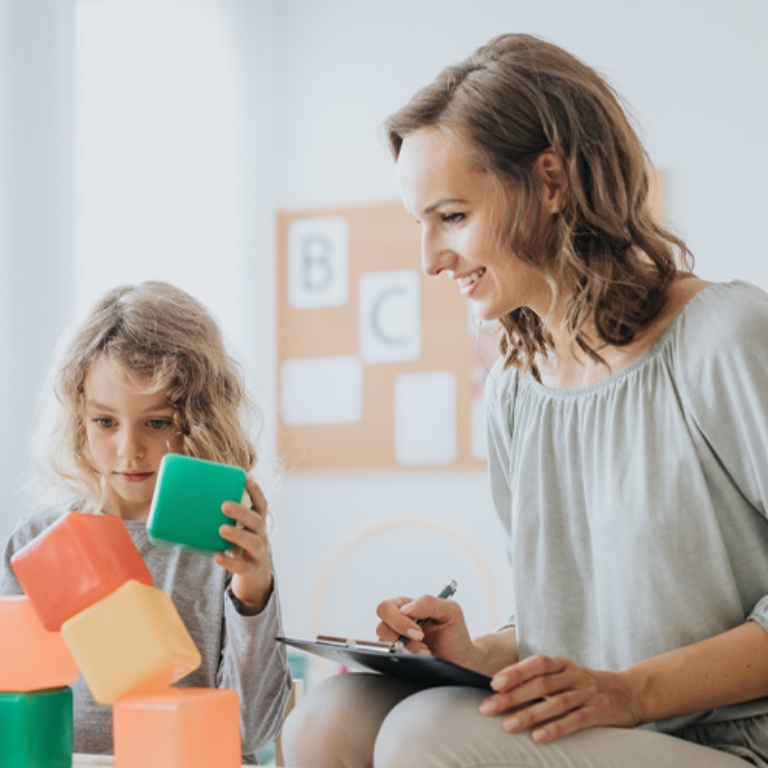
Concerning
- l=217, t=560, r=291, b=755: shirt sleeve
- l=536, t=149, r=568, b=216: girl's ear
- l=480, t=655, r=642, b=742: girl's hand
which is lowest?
l=217, t=560, r=291, b=755: shirt sleeve

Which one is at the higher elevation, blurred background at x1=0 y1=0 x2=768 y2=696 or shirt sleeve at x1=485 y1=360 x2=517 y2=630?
blurred background at x1=0 y1=0 x2=768 y2=696

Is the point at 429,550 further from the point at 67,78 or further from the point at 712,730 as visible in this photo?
the point at 712,730

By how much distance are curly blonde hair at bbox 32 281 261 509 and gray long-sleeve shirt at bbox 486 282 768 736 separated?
0.42 m

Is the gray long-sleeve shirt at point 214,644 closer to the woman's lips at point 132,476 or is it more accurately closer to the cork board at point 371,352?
the woman's lips at point 132,476

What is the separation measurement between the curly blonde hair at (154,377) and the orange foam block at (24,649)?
16.3 inches

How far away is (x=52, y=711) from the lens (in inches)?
37.5

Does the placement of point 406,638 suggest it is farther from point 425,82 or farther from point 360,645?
point 425,82

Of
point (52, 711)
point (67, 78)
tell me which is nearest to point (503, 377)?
point (52, 711)

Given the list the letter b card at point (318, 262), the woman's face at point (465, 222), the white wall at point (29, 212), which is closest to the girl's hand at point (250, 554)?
the woman's face at point (465, 222)

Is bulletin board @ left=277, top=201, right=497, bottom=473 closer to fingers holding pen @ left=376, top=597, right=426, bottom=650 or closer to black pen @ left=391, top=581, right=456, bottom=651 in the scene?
black pen @ left=391, top=581, right=456, bottom=651

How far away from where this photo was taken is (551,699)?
2.94 ft

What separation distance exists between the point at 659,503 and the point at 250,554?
1.28 feet

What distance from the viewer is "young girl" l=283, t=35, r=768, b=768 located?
92 centimetres

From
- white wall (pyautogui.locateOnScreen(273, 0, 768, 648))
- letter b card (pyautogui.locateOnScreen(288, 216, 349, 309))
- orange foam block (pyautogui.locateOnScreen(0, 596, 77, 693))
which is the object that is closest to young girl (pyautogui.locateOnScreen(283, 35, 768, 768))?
orange foam block (pyautogui.locateOnScreen(0, 596, 77, 693))
